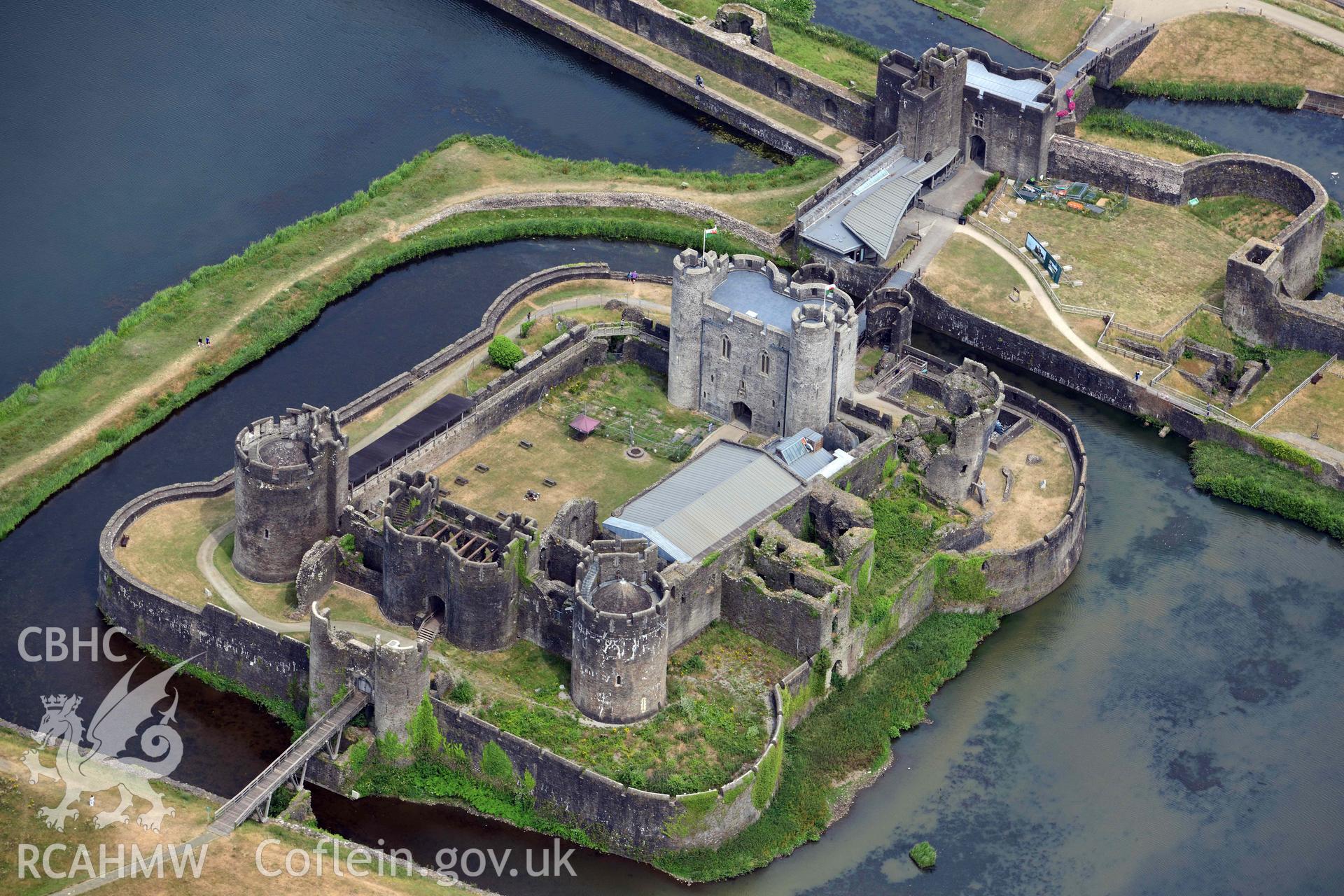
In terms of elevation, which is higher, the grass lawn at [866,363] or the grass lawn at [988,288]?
the grass lawn at [866,363]

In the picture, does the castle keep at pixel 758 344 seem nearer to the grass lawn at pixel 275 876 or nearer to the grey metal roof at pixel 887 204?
the grey metal roof at pixel 887 204

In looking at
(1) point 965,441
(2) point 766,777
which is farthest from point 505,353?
(2) point 766,777

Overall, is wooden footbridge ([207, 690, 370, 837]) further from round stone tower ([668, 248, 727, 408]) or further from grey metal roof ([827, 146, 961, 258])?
grey metal roof ([827, 146, 961, 258])

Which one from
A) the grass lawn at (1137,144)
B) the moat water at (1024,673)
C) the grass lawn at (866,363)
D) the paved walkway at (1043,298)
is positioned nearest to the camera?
the moat water at (1024,673)

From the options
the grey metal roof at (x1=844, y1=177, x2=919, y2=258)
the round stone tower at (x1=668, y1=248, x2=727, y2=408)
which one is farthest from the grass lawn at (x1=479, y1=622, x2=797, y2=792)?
the grey metal roof at (x1=844, y1=177, x2=919, y2=258)

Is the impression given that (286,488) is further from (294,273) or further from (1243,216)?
(1243,216)

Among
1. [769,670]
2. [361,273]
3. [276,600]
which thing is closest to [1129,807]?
[769,670]

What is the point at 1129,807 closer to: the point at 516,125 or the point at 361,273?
the point at 361,273

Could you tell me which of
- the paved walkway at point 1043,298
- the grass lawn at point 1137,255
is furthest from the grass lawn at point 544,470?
the grass lawn at point 1137,255
